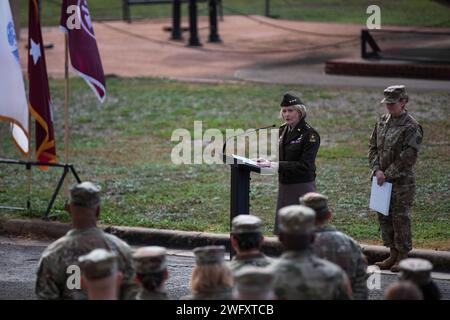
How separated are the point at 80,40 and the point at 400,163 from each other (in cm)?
416

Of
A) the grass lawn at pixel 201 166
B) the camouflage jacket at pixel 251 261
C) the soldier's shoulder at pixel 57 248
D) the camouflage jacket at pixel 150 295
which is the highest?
the soldier's shoulder at pixel 57 248

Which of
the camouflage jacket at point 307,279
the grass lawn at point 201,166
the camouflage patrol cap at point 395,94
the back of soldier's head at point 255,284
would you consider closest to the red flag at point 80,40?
the grass lawn at point 201,166

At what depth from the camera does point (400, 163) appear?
10250 millimetres

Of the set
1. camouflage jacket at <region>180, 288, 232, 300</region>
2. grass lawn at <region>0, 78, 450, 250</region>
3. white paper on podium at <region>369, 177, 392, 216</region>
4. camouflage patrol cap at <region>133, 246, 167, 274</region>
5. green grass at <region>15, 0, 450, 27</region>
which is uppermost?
green grass at <region>15, 0, 450, 27</region>

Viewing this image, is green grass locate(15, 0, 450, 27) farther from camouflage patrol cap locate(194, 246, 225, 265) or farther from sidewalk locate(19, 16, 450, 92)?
camouflage patrol cap locate(194, 246, 225, 265)

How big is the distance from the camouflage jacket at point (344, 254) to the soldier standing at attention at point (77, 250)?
1268 millimetres

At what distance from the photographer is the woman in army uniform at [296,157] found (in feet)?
32.1

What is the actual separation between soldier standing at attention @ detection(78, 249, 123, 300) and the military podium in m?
3.60

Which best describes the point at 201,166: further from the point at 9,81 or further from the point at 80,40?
the point at 9,81

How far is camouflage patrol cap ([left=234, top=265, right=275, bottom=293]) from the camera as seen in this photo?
225 inches

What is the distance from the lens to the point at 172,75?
78.0 feet

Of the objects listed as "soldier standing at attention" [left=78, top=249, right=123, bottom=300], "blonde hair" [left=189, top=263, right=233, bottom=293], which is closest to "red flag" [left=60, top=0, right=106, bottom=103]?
"blonde hair" [left=189, top=263, right=233, bottom=293]

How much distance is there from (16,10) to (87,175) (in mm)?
12362

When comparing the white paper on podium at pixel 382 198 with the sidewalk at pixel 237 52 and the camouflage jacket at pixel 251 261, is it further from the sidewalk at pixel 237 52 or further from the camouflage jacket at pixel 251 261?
the sidewalk at pixel 237 52
